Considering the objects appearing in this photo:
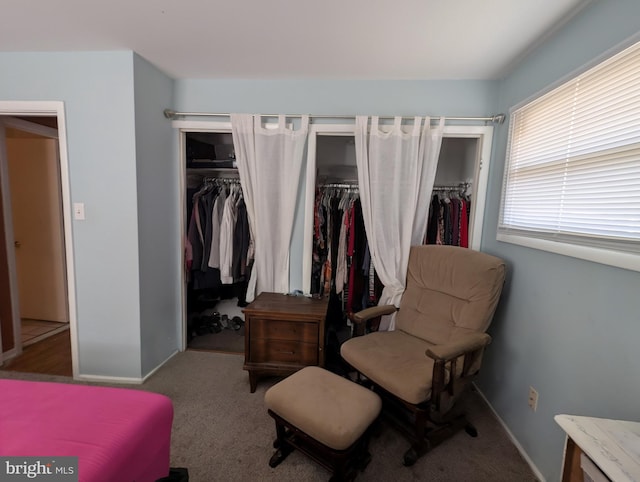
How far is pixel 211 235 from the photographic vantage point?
258 cm

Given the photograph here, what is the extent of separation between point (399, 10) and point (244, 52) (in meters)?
1.02

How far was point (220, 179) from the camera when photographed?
2850 mm

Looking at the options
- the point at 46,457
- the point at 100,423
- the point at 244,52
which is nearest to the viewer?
the point at 46,457

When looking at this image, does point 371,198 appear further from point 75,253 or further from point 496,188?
point 75,253

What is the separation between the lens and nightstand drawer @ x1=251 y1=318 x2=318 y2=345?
2.03 m

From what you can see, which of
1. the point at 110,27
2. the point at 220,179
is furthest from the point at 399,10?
the point at 220,179

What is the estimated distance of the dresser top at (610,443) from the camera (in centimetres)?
69

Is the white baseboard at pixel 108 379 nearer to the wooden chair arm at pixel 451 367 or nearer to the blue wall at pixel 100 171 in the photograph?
the blue wall at pixel 100 171

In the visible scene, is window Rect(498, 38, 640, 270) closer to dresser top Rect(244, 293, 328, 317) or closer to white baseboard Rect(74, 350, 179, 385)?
dresser top Rect(244, 293, 328, 317)

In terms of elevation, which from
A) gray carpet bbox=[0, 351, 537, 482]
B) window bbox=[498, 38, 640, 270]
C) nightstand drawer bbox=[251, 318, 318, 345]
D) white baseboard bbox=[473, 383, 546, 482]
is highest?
window bbox=[498, 38, 640, 270]

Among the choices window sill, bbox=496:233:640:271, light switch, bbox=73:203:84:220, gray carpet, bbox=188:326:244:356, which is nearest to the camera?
window sill, bbox=496:233:640:271

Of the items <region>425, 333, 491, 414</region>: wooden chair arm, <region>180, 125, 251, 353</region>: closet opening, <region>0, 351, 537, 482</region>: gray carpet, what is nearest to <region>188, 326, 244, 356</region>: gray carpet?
<region>180, 125, 251, 353</region>: closet opening

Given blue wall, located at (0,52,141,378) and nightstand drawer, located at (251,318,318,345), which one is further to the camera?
nightstand drawer, located at (251,318,318,345)

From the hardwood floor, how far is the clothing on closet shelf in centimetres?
317
